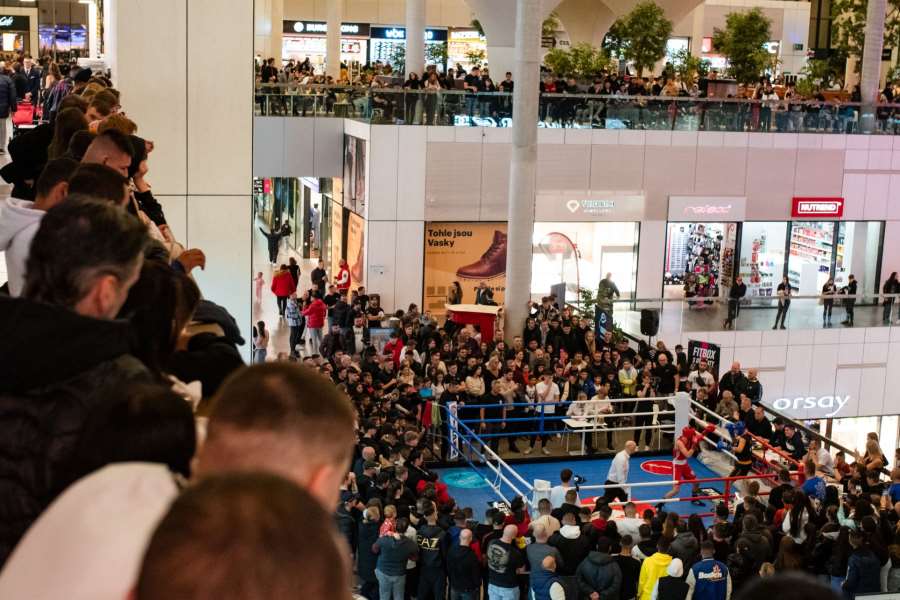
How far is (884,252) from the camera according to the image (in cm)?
3234

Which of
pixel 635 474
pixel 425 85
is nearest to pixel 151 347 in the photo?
pixel 635 474

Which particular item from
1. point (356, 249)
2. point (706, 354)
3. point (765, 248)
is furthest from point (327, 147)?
point (706, 354)

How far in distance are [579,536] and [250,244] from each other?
14.0ft

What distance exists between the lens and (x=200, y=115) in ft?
34.4

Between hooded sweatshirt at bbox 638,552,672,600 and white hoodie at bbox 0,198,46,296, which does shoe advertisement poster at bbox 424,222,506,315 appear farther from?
white hoodie at bbox 0,198,46,296

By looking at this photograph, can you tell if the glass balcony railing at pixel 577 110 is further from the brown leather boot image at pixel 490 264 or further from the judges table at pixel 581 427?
the judges table at pixel 581 427

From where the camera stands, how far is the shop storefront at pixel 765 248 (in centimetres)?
3073

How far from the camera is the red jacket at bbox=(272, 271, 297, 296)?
25.2 metres

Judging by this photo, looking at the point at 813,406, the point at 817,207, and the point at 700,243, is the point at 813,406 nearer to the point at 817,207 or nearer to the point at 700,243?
the point at 700,243

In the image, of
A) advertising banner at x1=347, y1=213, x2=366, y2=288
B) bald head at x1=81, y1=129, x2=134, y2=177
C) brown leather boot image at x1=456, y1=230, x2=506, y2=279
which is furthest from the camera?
brown leather boot image at x1=456, y1=230, x2=506, y2=279

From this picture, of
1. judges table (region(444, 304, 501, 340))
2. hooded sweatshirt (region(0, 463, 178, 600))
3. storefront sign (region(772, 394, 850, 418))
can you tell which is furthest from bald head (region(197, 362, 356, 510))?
storefront sign (region(772, 394, 850, 418))

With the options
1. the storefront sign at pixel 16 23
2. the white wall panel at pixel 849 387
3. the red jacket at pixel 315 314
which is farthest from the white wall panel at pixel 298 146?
the storefront sign at pixel 16 23

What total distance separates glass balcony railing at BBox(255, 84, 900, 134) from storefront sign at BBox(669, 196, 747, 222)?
182 centimetres

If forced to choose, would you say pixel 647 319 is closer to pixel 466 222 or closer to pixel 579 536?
pixel 466 222
